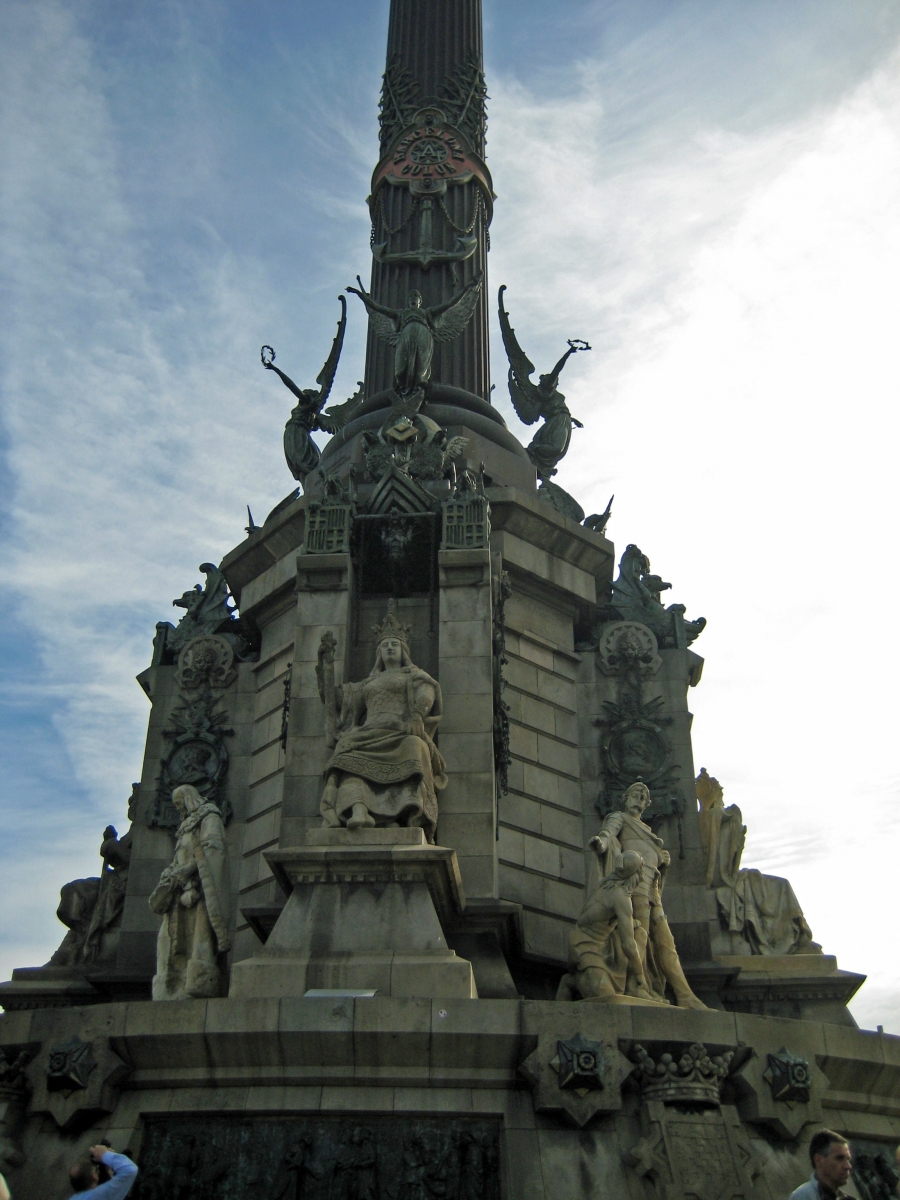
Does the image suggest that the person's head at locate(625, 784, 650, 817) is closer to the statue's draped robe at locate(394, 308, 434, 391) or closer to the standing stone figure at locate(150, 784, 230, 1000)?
the standing stone figure at locate(150, 784, 230, 1000)

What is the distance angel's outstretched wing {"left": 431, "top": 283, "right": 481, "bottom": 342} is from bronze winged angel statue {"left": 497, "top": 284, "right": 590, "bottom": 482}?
1672 millimetres

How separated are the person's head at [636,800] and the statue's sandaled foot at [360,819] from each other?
12.4ft

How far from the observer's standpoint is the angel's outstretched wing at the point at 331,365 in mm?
22895

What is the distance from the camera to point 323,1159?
11.0 meters

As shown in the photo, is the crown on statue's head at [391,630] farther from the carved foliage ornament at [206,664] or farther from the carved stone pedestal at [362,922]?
the carved foliage ornament at [206,664]

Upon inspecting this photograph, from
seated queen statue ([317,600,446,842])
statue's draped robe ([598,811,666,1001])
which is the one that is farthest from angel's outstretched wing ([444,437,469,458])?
statue's draped robe ([598,811,666,1001])

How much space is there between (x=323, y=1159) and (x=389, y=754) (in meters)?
4.74

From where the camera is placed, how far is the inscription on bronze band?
10.8m

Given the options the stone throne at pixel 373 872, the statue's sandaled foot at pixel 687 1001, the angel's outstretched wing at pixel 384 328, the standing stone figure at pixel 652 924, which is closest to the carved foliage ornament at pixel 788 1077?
the standing stone figure at pixel 652 924

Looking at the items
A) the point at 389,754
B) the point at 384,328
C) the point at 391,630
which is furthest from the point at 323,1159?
the point at 384,328

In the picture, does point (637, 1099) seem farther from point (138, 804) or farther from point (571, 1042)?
point (138, 804)

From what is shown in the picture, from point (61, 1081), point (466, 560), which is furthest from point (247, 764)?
point (61, 1081)

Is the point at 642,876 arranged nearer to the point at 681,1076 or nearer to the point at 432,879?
the point at 432,879

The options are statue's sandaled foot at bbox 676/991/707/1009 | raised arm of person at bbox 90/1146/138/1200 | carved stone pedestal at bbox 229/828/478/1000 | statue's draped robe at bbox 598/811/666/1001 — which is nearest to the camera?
raised arm of person at bbox 90/1146/138/1200
